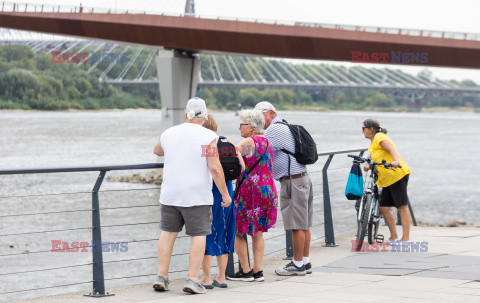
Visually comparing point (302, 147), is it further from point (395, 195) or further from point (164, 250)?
point (395, 195)

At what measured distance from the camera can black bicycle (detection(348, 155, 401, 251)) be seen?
7.67m

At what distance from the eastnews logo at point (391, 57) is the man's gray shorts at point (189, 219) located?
25193mm

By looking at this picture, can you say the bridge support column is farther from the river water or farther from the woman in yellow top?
the woman in yellow top

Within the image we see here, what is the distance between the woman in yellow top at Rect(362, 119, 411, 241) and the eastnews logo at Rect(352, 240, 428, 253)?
13cm

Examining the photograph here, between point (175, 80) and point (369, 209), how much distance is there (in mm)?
28037

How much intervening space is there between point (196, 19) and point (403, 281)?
25171 mm

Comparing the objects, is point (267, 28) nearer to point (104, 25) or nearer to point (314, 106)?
point (104, 25)

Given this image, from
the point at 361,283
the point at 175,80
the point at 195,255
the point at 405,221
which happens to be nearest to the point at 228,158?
the point at 195,255

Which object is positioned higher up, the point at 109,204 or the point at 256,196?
the point at 256,196

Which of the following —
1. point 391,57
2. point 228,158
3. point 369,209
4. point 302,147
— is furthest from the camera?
point 391,57

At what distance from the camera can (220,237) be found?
5.77 metres

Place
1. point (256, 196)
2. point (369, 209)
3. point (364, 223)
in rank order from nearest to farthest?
point (256, 196) → point (364, 223) → point (369, 209)

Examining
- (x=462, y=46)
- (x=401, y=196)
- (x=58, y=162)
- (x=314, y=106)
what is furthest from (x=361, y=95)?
(x=401, y=196)

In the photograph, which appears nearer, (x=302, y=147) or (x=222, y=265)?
(x=222, y=265)
